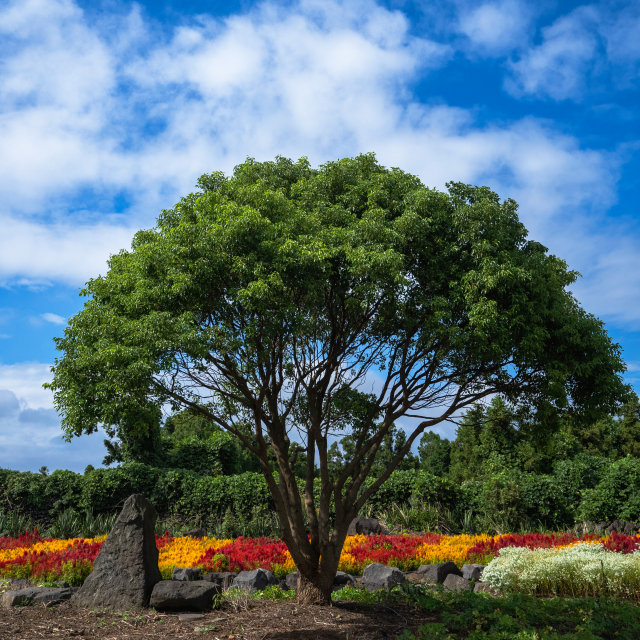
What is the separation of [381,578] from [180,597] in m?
3.45

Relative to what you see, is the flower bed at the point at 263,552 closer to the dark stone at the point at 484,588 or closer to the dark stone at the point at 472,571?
the dark stone at the point at 472,571

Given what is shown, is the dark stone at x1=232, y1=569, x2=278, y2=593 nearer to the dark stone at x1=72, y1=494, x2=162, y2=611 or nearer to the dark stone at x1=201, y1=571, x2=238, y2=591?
the dark stone at x1=201, y1=571, x2=238, y2=591

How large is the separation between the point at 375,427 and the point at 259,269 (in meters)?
4.17

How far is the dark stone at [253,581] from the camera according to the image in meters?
8.57

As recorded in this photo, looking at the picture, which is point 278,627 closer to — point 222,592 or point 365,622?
point 365,622

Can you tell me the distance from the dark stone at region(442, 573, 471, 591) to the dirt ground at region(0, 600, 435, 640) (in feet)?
6.43

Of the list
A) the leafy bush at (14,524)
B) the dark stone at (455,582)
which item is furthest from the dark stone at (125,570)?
the leafy bush at (14,524)

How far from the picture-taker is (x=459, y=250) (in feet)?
25.6

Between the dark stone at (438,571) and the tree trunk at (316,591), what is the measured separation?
2689mm

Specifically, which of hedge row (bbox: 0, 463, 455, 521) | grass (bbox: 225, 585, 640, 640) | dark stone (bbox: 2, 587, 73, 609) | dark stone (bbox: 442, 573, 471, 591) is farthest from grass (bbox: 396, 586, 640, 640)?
hedge row (bbox: 0, 463, 455, 521)

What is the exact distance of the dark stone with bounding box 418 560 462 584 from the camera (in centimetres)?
955

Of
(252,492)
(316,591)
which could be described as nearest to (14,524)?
(252,492)

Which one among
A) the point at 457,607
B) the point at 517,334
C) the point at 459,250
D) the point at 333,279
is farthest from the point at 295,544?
the point at 459,250

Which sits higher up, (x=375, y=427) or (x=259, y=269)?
(x=259, y=269)
